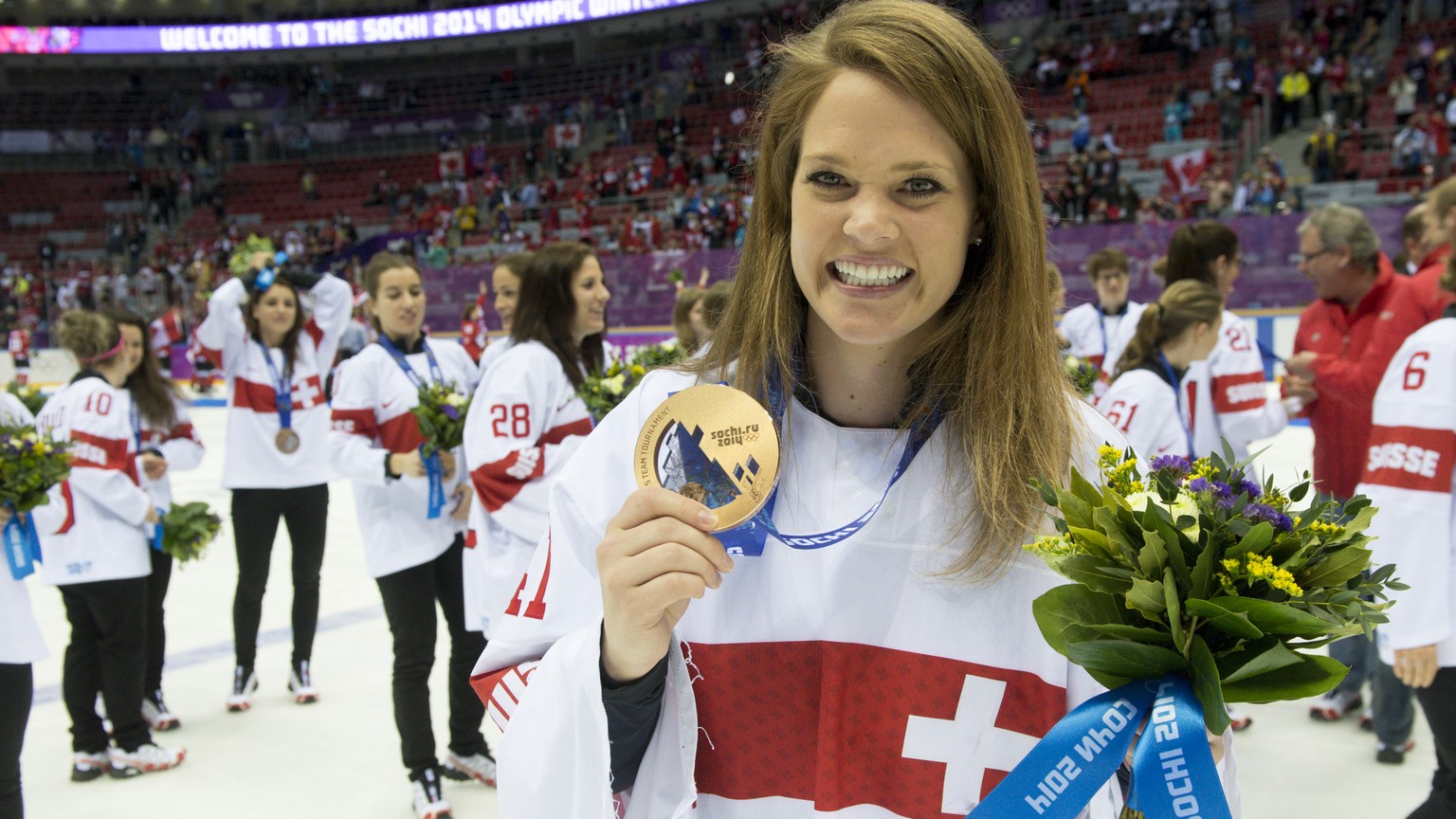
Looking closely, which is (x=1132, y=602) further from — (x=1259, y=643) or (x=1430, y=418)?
(x=1430, y=418)

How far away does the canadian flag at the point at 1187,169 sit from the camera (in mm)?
15508

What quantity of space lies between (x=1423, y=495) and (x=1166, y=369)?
1.49 metres

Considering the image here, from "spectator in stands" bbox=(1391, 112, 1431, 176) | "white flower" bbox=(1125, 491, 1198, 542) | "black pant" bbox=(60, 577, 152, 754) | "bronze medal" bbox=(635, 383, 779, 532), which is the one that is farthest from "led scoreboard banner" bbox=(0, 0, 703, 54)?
"white flower" bbox=(1125, 491, 1198, 542)

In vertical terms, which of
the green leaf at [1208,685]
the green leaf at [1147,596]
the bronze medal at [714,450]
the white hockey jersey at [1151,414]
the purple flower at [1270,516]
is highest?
the bronze medal at [714,450]

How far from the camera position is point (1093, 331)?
7.20 m

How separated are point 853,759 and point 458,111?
104 ft

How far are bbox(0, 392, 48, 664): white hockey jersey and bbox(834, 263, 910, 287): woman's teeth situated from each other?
2.63 m

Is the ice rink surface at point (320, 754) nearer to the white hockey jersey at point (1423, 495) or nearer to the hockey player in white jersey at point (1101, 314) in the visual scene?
the white hockey jersey at point (1423, 495)

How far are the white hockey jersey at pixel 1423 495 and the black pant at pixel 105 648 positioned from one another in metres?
3.86

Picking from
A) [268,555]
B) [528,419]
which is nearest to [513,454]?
[528,419]

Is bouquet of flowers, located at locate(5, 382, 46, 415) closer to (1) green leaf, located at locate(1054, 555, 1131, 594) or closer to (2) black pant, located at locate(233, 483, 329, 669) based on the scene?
(2) black pant, located at locate(233, 483, 329, 669)

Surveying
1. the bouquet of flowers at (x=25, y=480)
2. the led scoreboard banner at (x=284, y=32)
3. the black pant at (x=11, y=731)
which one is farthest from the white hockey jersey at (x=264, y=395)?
the led scoreboard banner at (x=284, y=32)

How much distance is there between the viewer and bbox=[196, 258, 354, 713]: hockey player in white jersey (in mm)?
4738

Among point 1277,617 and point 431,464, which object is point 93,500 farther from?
point 1277,617
